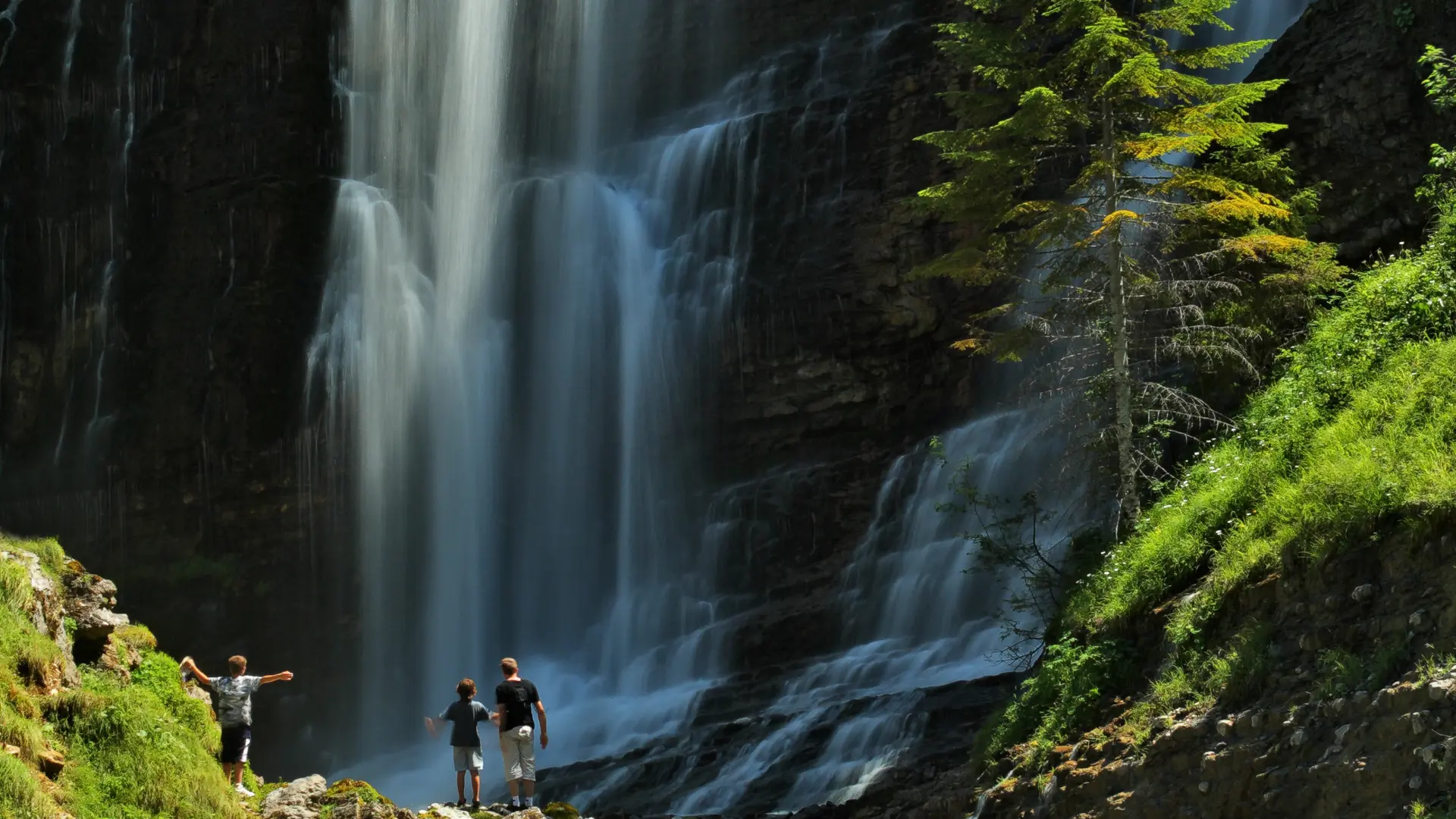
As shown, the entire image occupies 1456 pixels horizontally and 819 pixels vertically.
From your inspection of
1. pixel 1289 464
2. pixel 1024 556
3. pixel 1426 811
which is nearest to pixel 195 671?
pixel 1024 556

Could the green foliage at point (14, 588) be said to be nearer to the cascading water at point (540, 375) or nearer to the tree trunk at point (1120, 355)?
the tree trunk at point (1120, 355)

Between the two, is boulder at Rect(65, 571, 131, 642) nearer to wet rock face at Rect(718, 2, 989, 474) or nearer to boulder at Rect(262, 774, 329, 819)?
boulder at Rect(262, 774, 329, 819)

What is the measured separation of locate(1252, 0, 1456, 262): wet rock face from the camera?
723 inches

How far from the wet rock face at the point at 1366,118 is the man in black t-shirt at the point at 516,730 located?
11.9 m

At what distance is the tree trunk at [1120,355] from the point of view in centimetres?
1415

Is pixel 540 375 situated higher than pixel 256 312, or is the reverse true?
pixel 256 312

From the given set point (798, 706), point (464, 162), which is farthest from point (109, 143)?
point (798, 706)

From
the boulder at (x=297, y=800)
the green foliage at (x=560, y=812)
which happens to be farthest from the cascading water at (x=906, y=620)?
the boulder at (x=297, y=800)

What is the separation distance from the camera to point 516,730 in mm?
13133

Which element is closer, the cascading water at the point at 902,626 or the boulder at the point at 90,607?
the boulder at the point at 90,607

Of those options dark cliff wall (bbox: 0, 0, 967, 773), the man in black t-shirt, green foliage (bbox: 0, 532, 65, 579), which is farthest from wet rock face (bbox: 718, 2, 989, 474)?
green foliage (bbox: 0, 532, 65, 579)

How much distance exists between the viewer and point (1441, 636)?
27.7 ft

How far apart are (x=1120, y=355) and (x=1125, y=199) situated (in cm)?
202

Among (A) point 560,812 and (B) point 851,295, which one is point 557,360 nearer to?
(B) point 851,295
